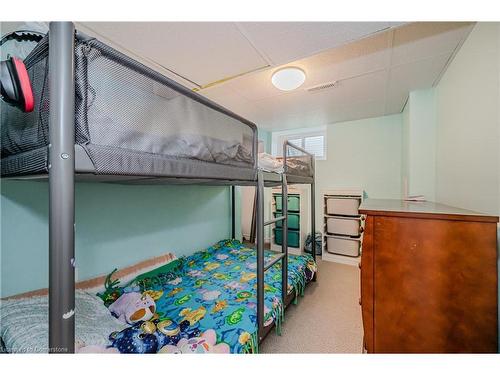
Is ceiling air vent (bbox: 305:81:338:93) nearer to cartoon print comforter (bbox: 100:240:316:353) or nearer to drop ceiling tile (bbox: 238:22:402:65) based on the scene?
drop ceiling tile (bbox: 238:22:402:65)

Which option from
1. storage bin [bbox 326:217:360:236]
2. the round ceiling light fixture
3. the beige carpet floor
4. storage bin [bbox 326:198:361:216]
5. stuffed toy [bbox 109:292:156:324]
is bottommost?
the beige carpet floor

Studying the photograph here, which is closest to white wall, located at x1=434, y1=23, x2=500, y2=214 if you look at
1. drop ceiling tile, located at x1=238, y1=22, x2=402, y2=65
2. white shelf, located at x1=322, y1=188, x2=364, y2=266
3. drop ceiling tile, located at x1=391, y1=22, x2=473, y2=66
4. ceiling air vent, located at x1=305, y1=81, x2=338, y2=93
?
drop ceiling tile, located at x1=391, y1=22, x2=473, y2=66

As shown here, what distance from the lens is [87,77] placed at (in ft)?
2.13

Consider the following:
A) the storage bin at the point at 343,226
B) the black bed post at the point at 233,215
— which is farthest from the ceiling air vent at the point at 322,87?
the storage bin at the point at 343,226

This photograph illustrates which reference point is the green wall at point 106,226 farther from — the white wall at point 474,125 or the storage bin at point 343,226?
the white wall at point 474,125

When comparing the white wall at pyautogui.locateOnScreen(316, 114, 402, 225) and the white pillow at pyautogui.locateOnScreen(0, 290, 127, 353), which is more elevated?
the white wall at pyautogui.locateOnScreen(316, 114, 402, 225)

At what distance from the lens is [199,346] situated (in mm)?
1153

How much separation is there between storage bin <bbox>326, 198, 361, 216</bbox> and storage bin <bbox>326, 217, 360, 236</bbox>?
10 centimetres

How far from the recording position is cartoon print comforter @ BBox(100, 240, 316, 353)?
3.97 ft

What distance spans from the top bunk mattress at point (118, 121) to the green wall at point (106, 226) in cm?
68

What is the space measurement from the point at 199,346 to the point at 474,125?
2.19 metres

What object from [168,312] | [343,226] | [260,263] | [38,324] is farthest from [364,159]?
[38,324]

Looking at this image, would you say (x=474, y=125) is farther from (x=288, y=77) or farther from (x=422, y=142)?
(x=288, y=77)

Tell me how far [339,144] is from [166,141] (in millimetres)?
3511
